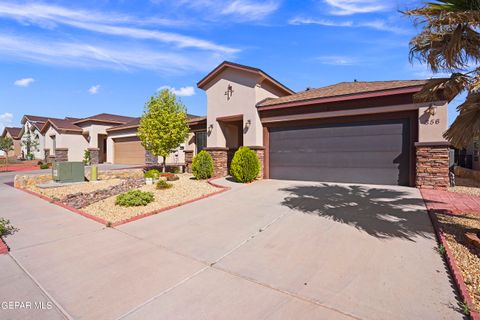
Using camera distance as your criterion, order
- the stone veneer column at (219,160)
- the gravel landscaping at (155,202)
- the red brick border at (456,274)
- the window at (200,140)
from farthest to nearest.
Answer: the window at (200,140) → the stone veneer column at (219,160) → the gravel landscaping at (155,202) → the red brick border at (456,274)

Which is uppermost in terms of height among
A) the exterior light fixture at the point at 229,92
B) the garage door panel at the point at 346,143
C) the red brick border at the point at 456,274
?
the exterior light fixture at the point at 229,92

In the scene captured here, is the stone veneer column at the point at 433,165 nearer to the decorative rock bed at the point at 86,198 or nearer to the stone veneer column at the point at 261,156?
the stone veneer column at the point at 261,156

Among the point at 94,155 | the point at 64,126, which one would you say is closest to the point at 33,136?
the point at 64,126

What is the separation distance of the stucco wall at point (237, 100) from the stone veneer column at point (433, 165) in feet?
21.5

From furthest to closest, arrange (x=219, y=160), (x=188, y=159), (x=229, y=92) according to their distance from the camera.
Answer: (x=188, y=159), (x=219, y=160), (x=229, y=92)

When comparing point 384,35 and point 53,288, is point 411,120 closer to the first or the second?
point 384,35

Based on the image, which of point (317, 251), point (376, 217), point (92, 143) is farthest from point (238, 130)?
point (92, 143)

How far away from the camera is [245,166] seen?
10898mm

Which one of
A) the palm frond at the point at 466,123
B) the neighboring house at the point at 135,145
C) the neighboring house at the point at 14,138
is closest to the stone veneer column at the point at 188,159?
the neighboring house at the point at 135,145

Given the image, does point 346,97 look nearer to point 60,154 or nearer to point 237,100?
point 237,100

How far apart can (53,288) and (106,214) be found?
12.5ft

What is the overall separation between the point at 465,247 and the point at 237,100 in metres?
10.6

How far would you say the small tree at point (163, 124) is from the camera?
44.6ft

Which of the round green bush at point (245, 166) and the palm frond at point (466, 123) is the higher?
the palm frond at point (466, 123)
